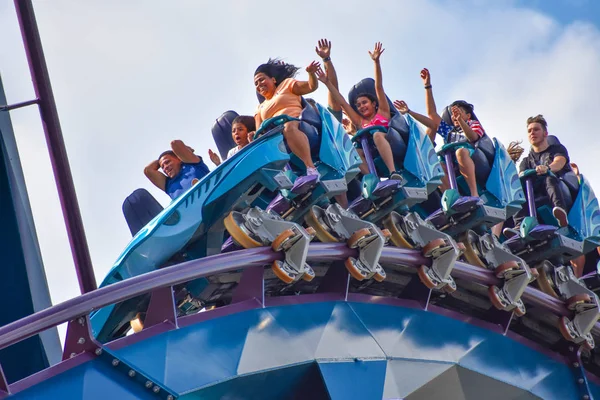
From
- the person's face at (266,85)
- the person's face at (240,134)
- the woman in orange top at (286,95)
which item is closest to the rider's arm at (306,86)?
the woman in orange top at (286,95)

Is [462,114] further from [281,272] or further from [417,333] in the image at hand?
[281,272]

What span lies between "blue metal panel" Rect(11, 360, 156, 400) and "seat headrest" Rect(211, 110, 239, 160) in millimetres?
3204

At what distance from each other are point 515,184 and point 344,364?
257 cm

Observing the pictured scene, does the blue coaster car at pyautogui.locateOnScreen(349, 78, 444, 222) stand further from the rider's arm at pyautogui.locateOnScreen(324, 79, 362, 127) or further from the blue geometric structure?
the blue geometric structure

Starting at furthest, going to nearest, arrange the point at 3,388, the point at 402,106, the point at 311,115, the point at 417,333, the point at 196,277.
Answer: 1. the point at 402,106
2. the point at 311,115
3. the point at 417,333
4. the point at 196,277
5. the point at 3,388

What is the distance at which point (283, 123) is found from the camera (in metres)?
7.85

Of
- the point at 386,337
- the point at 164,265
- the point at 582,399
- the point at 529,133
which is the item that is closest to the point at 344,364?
the point at 386,337

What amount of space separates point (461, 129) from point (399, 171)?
122cm

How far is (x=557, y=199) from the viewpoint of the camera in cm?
951

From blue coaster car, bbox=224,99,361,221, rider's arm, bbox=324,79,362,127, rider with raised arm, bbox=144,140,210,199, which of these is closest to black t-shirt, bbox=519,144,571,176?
rider's arm, bbox=324,79,362,127

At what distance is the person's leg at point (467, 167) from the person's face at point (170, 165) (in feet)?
6.90

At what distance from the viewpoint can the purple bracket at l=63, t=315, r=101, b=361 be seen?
20.5 feet

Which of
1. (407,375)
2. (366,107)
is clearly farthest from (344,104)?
(407,375)

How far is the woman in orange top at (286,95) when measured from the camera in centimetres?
782
